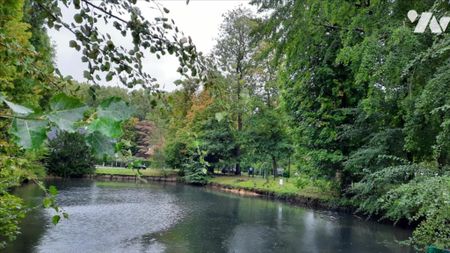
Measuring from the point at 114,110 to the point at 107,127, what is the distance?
33 millimetres

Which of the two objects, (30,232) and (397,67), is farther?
(30,232)

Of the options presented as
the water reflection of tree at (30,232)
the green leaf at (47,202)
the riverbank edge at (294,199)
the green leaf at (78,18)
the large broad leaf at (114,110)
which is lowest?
the water reflection of tree at (30,232)

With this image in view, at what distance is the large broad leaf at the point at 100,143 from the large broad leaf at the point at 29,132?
A: 0.07 m

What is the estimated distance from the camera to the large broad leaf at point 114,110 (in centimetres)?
59

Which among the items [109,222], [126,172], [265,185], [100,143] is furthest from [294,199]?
[100,143]

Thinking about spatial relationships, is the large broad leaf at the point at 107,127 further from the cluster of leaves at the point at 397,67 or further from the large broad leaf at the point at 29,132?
the cluster of leaves at the point at 397,67

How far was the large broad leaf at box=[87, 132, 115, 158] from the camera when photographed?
23.9 inches

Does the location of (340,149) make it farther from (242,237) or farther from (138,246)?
(138,246)

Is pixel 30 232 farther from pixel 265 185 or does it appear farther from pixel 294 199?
pixel 265 185

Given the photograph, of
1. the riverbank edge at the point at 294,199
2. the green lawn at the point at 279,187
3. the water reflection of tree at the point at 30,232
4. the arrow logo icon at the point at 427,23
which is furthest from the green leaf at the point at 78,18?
the green lawn at the point at 279,187

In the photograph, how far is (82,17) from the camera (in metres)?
1.45

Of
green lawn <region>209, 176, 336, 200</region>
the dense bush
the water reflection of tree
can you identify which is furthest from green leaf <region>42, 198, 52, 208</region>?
the dense bush

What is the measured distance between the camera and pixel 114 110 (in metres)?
0.60

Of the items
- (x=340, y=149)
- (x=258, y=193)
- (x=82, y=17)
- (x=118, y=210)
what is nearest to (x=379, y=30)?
(x=82, y=17)
